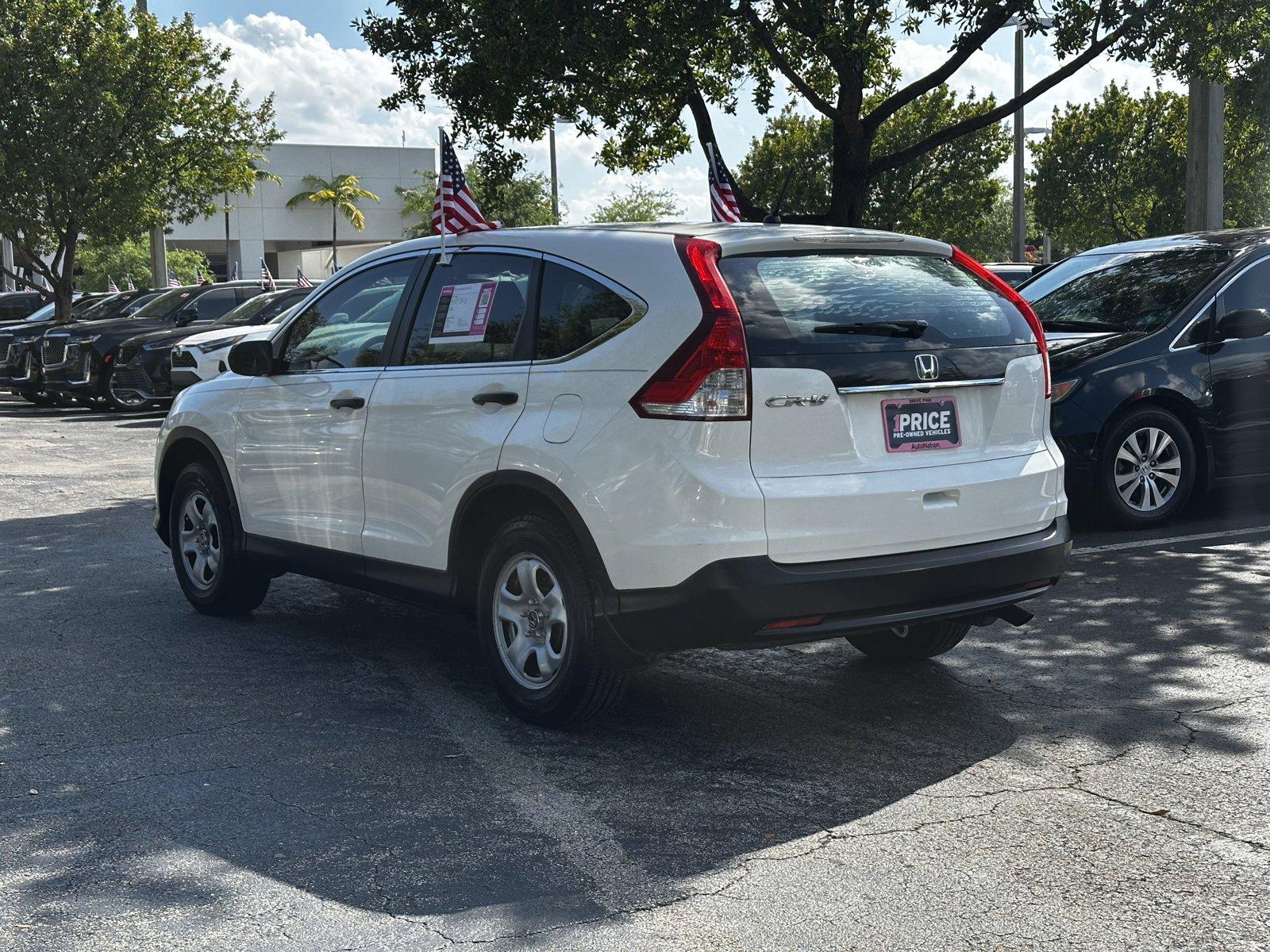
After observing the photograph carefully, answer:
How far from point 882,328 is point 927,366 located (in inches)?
7.8

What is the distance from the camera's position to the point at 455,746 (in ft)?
17.3

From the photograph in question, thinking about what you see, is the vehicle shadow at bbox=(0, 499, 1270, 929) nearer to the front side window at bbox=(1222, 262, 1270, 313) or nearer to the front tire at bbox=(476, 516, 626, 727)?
the front tire at bbox=(476, 516, 626, 727)

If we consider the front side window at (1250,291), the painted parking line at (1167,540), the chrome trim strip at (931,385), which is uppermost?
the front side window at (1250,291)

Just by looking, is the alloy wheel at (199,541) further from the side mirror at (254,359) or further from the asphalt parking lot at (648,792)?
the side mirror at (254,359)

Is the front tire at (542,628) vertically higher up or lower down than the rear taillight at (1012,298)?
lower down

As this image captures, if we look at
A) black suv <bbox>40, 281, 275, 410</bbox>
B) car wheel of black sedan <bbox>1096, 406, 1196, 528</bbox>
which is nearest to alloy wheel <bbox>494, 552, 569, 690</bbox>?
car wheel of black sedan <bbox>1096, 406, 1196, 528</bbox>

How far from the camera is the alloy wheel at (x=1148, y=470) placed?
9.48 metres

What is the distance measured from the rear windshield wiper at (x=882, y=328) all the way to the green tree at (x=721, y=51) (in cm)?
755

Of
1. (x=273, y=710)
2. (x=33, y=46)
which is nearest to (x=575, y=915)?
(x=273, y=710)

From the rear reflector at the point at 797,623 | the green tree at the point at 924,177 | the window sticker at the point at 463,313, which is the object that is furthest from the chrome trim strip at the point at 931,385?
the green tree at the point at 924,177

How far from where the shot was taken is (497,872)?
161 inches

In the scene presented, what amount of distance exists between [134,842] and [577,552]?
5.47ft

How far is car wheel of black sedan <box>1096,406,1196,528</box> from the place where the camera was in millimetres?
9430

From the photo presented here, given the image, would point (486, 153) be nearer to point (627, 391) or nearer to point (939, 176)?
point (627, 391)
